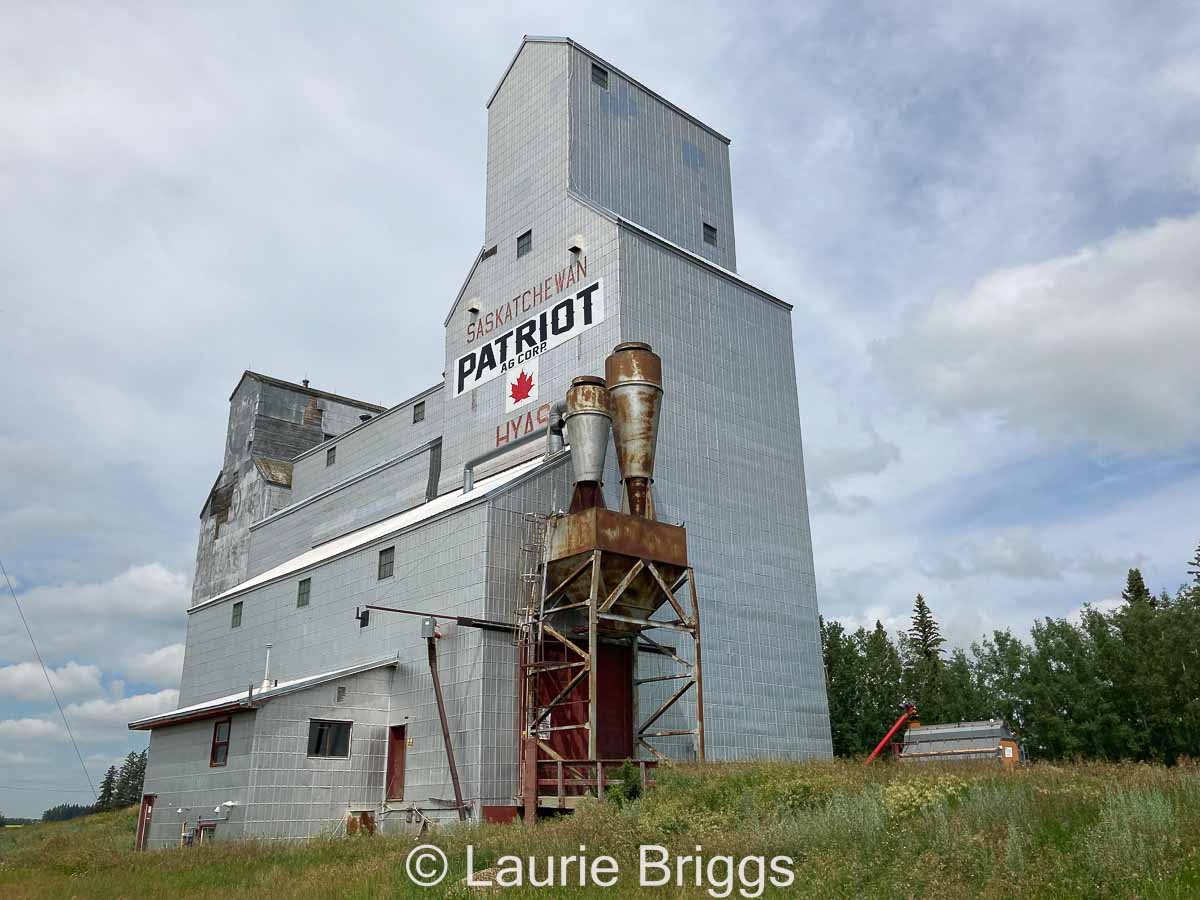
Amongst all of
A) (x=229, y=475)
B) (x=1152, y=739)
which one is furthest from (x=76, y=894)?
(x=1152, y=739)

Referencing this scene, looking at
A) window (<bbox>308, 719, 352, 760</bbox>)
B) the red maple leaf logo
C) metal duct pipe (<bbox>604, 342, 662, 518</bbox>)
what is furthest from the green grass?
the red maple leaf logo

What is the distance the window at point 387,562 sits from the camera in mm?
28062

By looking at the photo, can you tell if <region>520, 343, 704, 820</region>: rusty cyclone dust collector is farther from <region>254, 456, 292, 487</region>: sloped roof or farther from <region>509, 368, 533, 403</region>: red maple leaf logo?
<region>254, 456, 292, 487</region>: sloped roof

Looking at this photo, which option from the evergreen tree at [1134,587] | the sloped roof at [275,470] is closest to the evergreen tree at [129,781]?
the sloped roof at [275,470]

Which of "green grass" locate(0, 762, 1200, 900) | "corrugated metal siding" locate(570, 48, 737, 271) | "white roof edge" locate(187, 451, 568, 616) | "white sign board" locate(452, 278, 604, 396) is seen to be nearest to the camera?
"green grass" locate(0, 762, 1200, 900)

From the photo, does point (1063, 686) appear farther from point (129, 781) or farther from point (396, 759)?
point (129, 781)

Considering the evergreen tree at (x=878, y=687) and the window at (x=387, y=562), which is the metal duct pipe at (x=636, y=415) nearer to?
the window at (x=387, y=562)

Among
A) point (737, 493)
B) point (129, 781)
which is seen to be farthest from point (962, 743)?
point (129, 781)

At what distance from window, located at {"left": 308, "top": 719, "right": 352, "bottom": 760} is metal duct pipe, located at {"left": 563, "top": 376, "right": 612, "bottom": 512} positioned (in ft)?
27.4

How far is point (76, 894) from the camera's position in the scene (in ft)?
56.5

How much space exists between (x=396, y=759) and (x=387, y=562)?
5.78 meters

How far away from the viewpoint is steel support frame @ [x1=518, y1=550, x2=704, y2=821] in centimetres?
2225

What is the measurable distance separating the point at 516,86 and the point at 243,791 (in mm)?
26475

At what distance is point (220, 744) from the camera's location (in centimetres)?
2530
